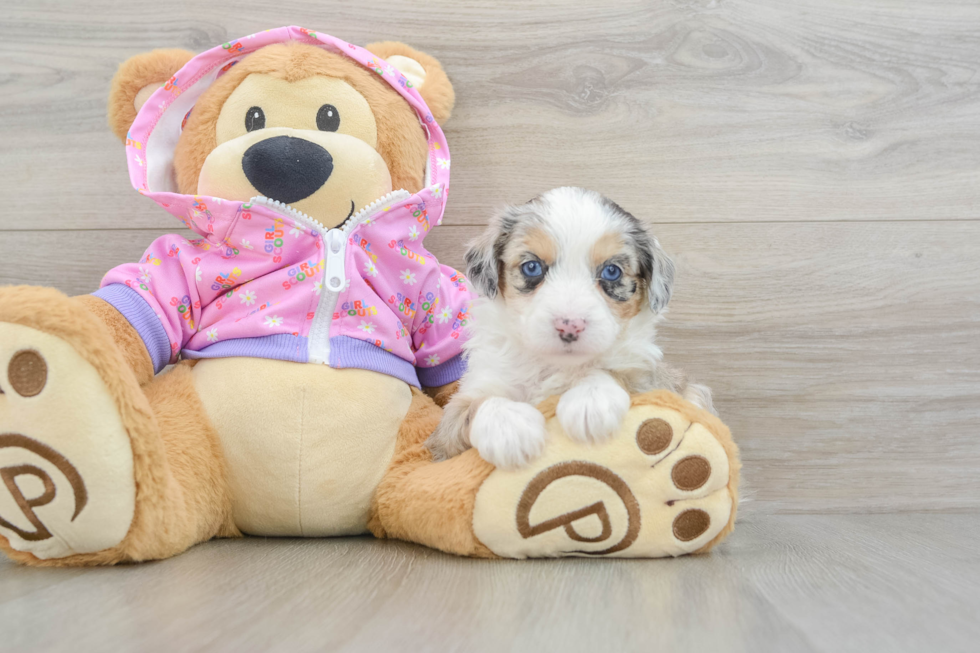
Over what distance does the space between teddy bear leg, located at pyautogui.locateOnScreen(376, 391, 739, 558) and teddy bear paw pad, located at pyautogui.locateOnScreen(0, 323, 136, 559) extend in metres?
0.59

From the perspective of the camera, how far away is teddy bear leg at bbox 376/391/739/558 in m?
1.22

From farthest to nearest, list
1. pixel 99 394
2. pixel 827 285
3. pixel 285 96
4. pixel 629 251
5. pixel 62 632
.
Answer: pixel 827 285 < pixel 285 96 < pixel 629 251 < pixel 99 394 < pixel 62 632

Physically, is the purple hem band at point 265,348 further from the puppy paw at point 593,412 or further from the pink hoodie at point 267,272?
the puppy paw at point 593,412

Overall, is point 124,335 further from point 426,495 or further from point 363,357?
point 426,495

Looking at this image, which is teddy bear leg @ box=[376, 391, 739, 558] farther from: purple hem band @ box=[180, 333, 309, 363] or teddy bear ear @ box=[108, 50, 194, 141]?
teddy bear ear @ box=[108, 50, 194, 141]

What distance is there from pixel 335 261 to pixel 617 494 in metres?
0.76

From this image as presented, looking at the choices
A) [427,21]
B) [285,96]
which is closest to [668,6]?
[427,21]

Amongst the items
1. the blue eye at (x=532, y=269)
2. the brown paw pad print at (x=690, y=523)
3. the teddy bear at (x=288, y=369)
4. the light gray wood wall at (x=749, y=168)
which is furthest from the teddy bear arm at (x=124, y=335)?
the brown paw pad print at (x=690, y=523)

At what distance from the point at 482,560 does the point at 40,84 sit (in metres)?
1.77

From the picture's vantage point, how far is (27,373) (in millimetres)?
1162

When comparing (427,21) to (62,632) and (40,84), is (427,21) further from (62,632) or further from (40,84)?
→ (62,632)

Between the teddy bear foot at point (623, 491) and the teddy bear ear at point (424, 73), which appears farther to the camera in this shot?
the teddy bear ear at point (424, 73)

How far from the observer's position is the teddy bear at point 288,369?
1.20 metres

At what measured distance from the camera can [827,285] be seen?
1.94 metres
